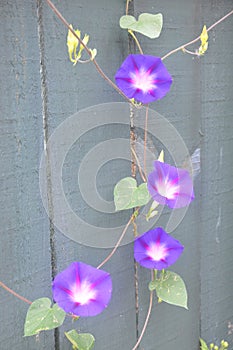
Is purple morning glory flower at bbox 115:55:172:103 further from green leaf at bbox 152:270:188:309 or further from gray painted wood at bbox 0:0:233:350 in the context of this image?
green leaf at bbox 152:270:188:309

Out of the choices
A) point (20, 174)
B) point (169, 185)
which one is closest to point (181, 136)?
point (169, 185)

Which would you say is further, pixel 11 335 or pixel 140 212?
pixel 140 212

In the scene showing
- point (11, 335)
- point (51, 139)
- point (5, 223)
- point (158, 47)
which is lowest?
point (11, 335)

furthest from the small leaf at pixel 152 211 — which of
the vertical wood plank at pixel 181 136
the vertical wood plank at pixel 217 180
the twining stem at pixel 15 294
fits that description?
the twining stem at pixel 15 294

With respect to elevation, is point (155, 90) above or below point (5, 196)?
above

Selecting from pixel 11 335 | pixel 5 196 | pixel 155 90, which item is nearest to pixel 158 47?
pixel 155 90

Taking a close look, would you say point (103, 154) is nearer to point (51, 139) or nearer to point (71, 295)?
point (51, 139)

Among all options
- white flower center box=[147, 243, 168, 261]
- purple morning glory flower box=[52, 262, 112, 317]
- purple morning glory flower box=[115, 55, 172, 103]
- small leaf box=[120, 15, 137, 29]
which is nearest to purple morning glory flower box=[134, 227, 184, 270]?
white flower center box=[147, 243, 168, 261]
